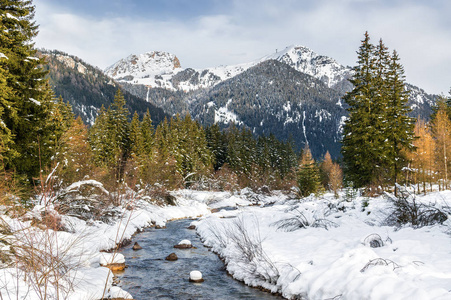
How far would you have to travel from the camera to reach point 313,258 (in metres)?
8.74

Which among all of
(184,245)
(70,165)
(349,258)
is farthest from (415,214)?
(70,165)

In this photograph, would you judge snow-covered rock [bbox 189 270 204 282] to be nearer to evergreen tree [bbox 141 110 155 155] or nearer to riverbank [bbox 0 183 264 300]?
riverbank [bbox 0 183 264 300]

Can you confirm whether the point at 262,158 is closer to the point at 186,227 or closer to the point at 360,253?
the point at 186,227

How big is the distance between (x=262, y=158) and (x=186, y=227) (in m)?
55.0

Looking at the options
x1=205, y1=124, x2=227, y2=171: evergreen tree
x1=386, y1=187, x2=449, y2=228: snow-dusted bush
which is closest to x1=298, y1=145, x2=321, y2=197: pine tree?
x1=386, y1=187, x2=449, y2=228: snow-dusted bush

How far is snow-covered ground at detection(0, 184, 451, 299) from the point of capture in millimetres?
5352

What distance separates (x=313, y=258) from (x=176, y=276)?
446 centimetres

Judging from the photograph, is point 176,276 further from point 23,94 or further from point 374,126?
point 374,126

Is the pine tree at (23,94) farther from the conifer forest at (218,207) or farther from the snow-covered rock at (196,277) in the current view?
the snow-covered rock at (196,277)

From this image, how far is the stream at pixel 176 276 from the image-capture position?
27.4ft

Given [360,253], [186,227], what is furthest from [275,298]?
[186,227]

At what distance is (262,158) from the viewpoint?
74562 millimetres

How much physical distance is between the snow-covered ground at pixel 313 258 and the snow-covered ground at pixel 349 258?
0.02 meters

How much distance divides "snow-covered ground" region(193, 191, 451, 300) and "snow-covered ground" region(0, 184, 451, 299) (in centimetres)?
2
